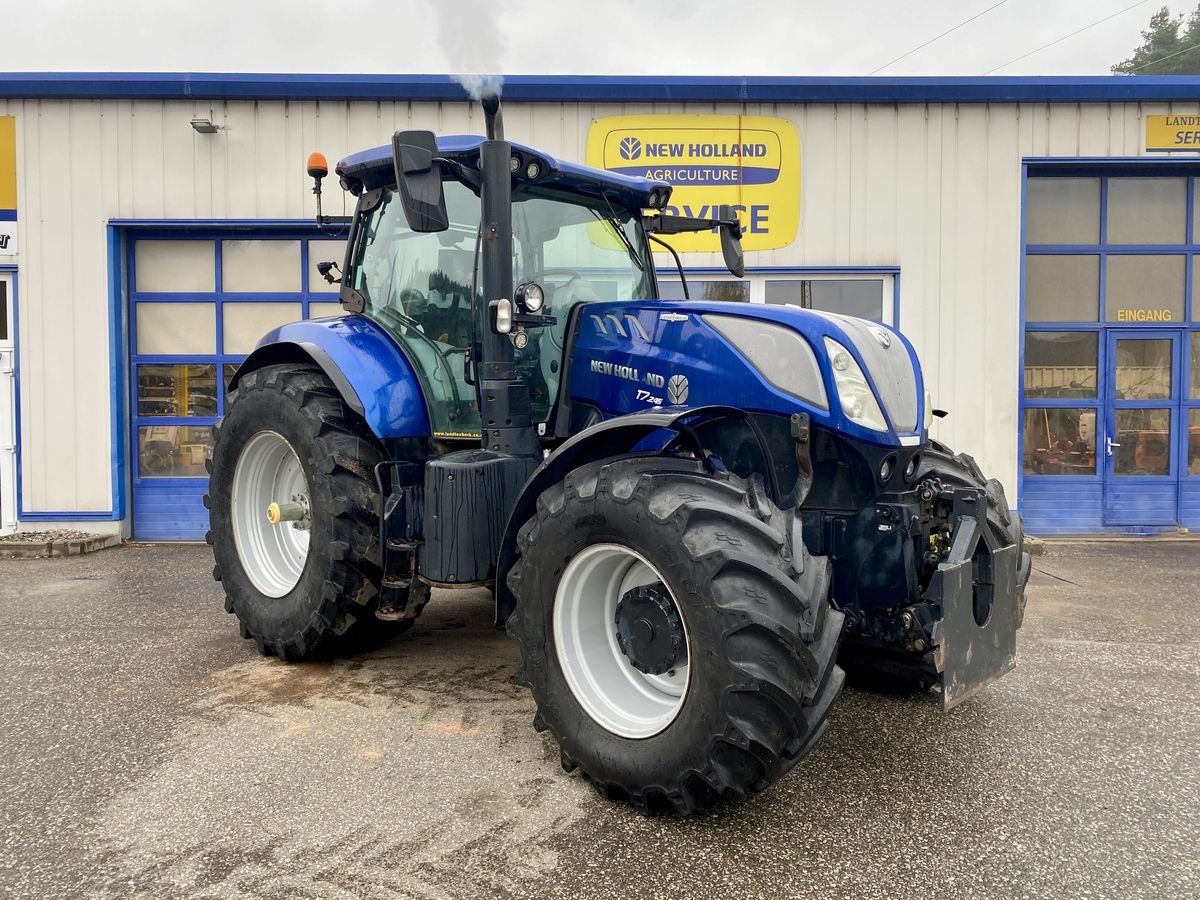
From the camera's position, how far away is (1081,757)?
3371 millimetres

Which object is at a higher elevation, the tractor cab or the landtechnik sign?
the landtechnik sign

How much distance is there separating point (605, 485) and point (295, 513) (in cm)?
229

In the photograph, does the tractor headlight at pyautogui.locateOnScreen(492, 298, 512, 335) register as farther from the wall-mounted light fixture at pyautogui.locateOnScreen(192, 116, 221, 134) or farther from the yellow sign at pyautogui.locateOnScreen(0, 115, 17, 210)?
the yellow sign at pyautogui.locateOnScreen(0, 115, 17, 210)

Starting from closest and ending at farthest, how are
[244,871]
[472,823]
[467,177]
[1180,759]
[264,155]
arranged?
[244,871] → [472,823] → [1180,759] → [467,177] → [264,155]

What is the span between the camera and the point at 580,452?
3.23m

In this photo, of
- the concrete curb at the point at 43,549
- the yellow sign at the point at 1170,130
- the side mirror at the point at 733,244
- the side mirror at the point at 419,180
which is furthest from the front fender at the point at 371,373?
the yellow sign at the point at 1170,130

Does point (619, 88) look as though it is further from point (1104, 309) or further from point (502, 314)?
point (502, 314)

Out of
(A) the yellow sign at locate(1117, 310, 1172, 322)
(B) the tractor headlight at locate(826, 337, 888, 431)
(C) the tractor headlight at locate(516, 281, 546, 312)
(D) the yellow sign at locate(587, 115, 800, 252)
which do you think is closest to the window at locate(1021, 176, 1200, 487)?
(A) the yellow sign at locate(1117, 310, 1172, 322)

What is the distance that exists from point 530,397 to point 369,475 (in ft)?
2.80

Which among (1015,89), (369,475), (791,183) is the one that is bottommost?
(369,475)

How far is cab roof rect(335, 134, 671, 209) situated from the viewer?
383 centimetres

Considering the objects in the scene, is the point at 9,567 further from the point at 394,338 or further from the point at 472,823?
the point at 472,823

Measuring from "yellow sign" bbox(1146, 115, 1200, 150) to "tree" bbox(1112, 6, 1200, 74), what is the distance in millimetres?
28218

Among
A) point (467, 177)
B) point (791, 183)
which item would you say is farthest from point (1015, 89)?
point (467, 177)
